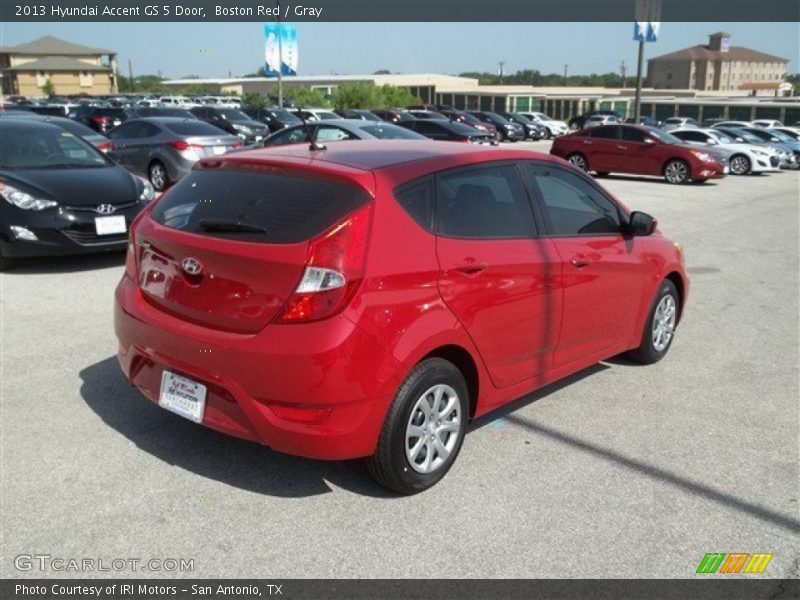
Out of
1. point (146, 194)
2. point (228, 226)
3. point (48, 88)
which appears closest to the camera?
point (228, 226)

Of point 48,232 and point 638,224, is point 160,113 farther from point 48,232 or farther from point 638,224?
point 638,224

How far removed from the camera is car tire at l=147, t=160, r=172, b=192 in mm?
14930

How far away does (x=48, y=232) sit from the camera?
25.4ft

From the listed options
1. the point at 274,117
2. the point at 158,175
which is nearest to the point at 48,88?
the point at 274,117

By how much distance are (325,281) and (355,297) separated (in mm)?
147

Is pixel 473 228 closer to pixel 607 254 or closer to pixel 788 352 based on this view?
pixel 607 254

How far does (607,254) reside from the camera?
191 inches

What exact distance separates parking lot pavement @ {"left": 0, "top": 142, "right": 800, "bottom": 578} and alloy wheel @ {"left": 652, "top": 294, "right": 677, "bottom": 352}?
0.57 feet

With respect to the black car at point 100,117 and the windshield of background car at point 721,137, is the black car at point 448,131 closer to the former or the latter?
the windshield of background car at point 721,137

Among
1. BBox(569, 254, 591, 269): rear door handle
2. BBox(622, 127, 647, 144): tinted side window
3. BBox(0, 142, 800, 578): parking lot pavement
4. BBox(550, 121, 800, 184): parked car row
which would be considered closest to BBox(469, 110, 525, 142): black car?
BBox(550, 121, 800, 184): parked car row

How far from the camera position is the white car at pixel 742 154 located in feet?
84.3

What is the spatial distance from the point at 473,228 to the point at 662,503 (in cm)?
164

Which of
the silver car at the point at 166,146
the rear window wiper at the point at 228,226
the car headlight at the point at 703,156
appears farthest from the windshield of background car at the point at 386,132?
the rear window wiper at the point at 228,226
